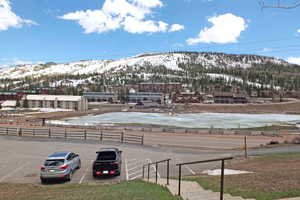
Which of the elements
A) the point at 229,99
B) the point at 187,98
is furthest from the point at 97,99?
the point at 229,99

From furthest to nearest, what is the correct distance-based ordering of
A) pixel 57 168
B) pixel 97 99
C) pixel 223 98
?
pixel 97 99 < pixel 223 98 < pixel 57 168

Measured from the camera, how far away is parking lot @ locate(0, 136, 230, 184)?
16625 mm

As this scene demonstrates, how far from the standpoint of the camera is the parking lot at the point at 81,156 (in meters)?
16.6

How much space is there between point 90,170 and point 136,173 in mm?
3301

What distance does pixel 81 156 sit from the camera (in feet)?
73.9

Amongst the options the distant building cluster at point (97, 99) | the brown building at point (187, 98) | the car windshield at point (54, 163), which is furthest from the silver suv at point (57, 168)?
the brown building at point (187, 98)

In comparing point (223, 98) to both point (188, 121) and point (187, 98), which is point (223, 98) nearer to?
point (187, 98)

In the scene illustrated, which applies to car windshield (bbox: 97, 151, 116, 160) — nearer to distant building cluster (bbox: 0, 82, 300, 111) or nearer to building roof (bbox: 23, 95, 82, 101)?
distant building cluster (bbox: 0, 82, 300, 111)

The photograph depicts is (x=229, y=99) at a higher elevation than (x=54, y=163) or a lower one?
lower

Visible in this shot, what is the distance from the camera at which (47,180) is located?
15.0 meters

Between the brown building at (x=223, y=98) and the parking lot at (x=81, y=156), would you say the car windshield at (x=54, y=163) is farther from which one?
the brown building at (x=223, y=98)

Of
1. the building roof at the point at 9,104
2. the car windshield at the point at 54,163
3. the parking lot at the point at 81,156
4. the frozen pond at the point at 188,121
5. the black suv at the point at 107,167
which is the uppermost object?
the car windshield at the point at 54,163

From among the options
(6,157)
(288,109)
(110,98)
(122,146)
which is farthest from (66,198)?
(110,98)

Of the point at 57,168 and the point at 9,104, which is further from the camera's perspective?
the point at 9,104
